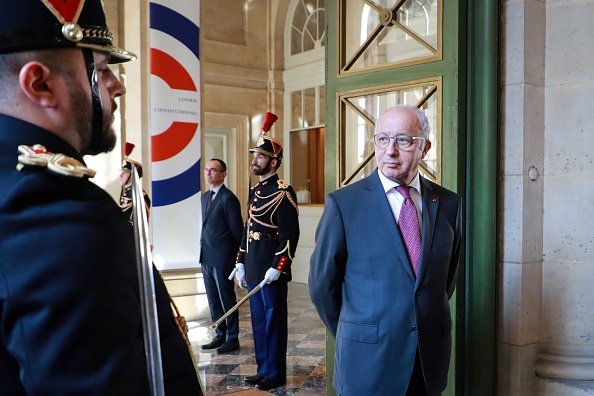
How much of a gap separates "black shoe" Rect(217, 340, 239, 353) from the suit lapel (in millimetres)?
3411

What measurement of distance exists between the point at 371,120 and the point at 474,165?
598mm

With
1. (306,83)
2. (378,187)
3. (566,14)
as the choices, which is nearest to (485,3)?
(566,14)

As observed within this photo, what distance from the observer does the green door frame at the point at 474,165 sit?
122 inches

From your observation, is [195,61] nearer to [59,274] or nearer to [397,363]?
[397,363]

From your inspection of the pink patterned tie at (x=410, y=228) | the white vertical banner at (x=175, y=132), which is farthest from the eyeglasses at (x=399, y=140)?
the white vertical banner at (x=175, y=132)

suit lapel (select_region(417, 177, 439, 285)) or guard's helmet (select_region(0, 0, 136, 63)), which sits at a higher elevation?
guard's helmet (select_region(0, 0, 136, 63))

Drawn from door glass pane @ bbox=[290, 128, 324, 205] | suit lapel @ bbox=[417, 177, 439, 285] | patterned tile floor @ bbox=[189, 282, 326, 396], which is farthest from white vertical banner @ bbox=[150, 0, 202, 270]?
suit lapel @ bbox=[417, 177, 439, 285]

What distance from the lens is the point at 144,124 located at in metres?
6.23

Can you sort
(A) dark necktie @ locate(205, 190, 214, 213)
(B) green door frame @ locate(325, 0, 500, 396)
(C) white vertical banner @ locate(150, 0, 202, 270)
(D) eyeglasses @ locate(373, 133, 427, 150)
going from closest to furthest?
(D) eyeglasses @ locate(373, 133, 427, 150), (B) green door frame @ locate(325, 0, 500, 396), (A) dark necktie @ locate(205, 190, 214, 213), (C) white vertical banner @ locate(150, 0, 202, 270)

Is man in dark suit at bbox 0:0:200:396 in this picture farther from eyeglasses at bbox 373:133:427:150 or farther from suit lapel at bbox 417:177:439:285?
eyeglasses at bbox 373:133:427:150

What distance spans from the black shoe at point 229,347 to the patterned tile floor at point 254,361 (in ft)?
0.17

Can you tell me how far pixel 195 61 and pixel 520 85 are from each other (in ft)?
13.4

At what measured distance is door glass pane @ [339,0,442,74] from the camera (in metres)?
3.22

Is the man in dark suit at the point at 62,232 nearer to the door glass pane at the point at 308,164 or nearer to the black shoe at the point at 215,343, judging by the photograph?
the black shoe at the point at 215,343
